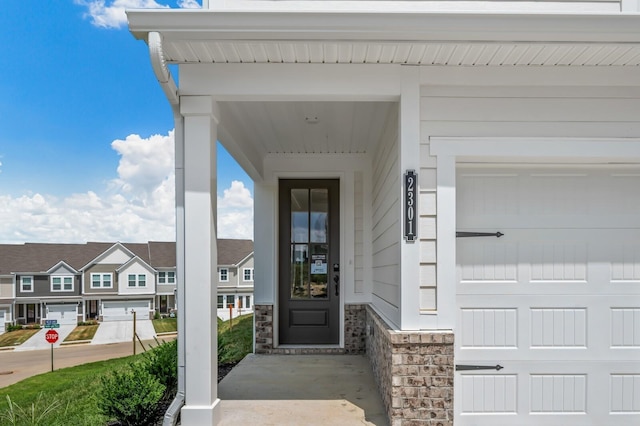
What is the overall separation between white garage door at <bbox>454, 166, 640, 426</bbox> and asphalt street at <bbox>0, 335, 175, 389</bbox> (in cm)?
1373

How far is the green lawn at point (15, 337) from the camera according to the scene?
15.1 m

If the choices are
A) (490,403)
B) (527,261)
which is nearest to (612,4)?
(527,261)

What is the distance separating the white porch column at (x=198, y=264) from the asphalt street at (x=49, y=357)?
1268 cm

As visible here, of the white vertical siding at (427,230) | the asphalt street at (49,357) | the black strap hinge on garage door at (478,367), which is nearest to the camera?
the white vertical siding at (427,230)

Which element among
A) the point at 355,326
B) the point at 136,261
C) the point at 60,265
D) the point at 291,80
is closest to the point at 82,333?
the point at 60,265

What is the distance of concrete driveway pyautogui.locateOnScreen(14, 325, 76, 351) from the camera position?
14719 mm

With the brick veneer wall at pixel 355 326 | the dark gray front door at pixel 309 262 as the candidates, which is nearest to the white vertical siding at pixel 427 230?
the brick veneer wall at pixel 355 326

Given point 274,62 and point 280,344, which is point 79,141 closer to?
point 280,344

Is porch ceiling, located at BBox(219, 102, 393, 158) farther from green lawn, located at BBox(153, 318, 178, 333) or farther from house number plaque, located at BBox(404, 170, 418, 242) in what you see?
green lawn, located at BBox(153, 318, 178, 333)

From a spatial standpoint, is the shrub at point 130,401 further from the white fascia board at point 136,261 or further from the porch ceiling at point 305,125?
the white fascia board at point 136,261

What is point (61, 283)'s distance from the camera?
15.5 m

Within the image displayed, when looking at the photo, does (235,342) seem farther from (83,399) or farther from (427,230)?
(427,230)

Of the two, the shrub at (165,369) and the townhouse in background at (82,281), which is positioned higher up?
the shrub at (165,369)

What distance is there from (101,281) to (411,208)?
50.7 ft
